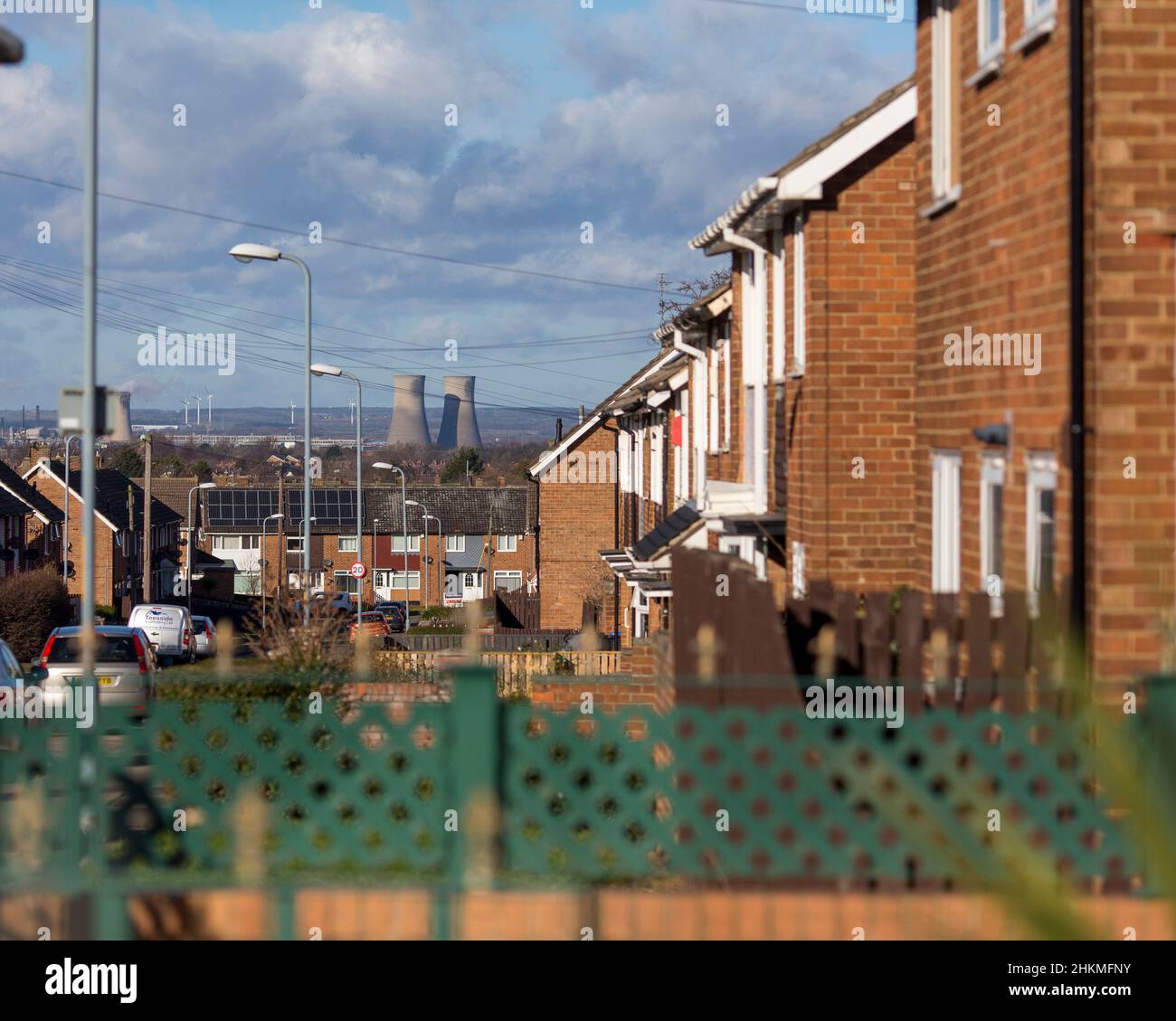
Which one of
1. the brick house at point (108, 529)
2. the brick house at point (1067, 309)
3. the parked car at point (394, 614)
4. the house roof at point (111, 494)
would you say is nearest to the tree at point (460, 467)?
the house roof at point (111, 494)

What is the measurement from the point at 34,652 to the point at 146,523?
8520mm

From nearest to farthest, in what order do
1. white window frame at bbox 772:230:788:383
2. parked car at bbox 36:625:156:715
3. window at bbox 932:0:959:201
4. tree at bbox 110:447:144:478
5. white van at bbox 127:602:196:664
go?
1. window at bbox 932:0:959:201
2. white window frame at bbox 772:230:788:383
3. parked car at bbox 36:625:156:715
4. white van at bbox 127:602:196:664
5. tree at bbox 110:447:144:478

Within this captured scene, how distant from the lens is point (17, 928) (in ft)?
18.4

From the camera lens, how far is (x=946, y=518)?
9.38 m

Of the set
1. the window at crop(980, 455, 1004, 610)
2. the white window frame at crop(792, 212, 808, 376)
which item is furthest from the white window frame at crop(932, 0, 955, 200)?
the white window frame at crop(792, 212, 808, 376)

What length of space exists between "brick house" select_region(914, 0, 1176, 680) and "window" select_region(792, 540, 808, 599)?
3275mm

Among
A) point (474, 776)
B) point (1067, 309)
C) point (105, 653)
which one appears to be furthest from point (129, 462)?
point (474, 776)

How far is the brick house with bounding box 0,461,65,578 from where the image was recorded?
183 ft

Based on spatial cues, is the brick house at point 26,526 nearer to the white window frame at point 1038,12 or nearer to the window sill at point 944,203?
the window sill at point 944,203

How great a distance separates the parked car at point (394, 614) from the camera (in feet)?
188

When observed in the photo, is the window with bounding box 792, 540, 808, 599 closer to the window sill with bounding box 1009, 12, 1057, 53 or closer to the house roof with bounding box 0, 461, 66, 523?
the window sill with bounding box 1009, 12, 1057, 53

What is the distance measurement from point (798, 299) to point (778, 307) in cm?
100
